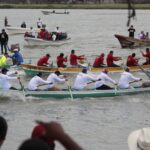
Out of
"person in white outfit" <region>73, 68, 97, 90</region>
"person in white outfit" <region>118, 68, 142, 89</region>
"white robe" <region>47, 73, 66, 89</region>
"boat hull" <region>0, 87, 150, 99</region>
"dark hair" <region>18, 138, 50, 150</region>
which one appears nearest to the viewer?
"dark hair" <region>18, 138, 50, 150</region>

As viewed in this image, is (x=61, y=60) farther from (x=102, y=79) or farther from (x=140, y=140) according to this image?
(x=140, y=140)

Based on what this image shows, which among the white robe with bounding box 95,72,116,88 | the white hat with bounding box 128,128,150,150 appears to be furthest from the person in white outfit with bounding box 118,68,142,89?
the white hat with bounding box 128,128,150,150

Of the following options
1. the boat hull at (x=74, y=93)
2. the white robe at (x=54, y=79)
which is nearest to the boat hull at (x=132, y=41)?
the boat hull at (x=74, y=93)

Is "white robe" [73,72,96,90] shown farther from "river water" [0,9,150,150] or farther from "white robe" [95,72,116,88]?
"river water" [0,9,150,150]

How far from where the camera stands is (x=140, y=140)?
152 inches

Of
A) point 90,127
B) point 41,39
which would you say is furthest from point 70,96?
point 41,39

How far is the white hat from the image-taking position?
384cm

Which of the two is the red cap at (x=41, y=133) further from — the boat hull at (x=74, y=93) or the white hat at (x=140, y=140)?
the boat hull at (x=74, y=93)

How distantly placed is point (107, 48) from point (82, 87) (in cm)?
1868

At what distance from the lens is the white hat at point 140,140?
12.6 feet

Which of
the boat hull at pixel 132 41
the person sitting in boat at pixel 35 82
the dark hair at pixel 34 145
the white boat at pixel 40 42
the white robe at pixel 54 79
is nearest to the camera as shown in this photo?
the dark hair at pixel 34 145

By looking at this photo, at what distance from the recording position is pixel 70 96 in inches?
679

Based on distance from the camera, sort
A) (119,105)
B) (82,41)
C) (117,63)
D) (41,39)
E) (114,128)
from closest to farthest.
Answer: (114,128) → (119,105) → (117,63) → (41,39) → (82,41)

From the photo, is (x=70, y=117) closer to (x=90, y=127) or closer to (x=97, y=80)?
(x=90, y=127)
